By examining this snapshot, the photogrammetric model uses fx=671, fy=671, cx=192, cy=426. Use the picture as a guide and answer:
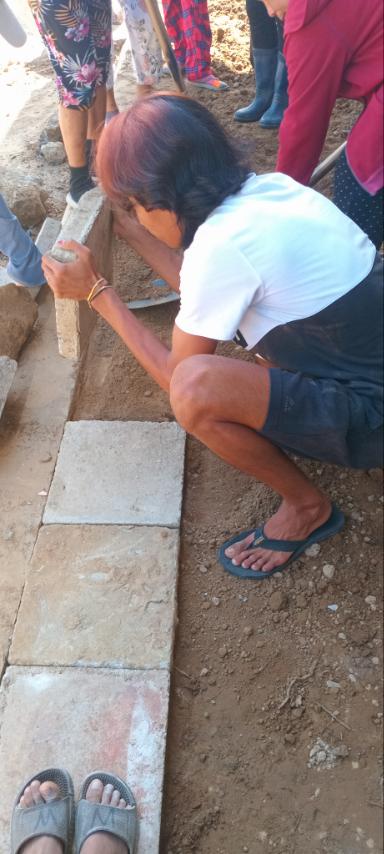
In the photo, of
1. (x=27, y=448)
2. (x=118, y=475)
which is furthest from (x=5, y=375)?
(x=118, y=475)

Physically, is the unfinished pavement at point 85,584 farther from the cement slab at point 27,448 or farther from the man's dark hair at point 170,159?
the man's dark hair at point 170,159

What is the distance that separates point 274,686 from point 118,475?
99 cm

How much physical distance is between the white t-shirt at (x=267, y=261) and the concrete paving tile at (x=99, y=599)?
88 cm

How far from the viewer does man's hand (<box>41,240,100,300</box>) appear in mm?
2166

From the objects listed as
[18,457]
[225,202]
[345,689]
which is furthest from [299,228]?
[18,457]

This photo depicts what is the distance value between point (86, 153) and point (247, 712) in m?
2.88

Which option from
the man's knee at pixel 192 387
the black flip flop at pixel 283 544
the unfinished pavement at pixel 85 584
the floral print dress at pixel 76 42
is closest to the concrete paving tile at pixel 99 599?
the unfinished pavement at pixel 85 584

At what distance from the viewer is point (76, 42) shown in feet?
10.4

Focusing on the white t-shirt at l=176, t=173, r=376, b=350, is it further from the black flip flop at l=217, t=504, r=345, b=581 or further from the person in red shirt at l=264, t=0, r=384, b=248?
the black flip flop at l=217, t=504, r=345, b=581

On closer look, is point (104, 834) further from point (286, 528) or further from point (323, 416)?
point (323, 416)

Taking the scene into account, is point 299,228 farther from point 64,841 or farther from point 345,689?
point 64,841

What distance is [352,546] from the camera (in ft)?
7.64

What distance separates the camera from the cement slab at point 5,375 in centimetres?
281

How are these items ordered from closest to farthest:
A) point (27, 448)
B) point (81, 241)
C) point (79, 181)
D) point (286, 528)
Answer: point (286, 528), point (81, 241), point (27, 448), point (79, 181)
